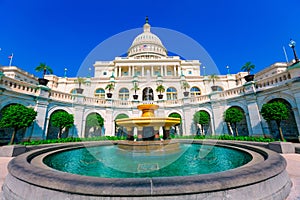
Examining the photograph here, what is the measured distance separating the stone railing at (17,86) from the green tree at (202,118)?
829 inches

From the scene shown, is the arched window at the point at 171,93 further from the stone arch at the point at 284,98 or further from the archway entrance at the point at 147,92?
the stone arch at the point at 284,98

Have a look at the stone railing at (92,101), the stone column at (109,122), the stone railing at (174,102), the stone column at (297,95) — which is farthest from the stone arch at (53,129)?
the stone column at (297,95)

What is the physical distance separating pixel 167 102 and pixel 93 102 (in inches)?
479

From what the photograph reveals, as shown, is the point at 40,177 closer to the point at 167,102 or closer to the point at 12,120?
the point at 12,120

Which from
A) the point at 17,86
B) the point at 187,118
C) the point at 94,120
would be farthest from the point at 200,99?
the point at 17,86

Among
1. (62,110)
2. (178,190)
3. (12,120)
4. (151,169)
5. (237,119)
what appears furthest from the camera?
(62,110)

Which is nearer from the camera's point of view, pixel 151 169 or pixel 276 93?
pixel 151 169

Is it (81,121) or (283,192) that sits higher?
(81,121)

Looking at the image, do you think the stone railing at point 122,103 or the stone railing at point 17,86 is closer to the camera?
the stone railing at point 17,86

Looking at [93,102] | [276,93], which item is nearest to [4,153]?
[93,102]

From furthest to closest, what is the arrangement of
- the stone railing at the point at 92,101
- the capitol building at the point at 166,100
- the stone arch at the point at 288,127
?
the stone railing at the point at 92,101
the stone arch at the point at 288,127
the capitol building at the point at 166,100

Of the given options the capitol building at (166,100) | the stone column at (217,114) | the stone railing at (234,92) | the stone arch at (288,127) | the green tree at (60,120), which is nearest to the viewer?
the capitol building at (166,100)

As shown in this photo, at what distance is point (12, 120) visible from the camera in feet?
39.5

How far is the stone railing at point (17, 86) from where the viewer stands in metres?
13.4
